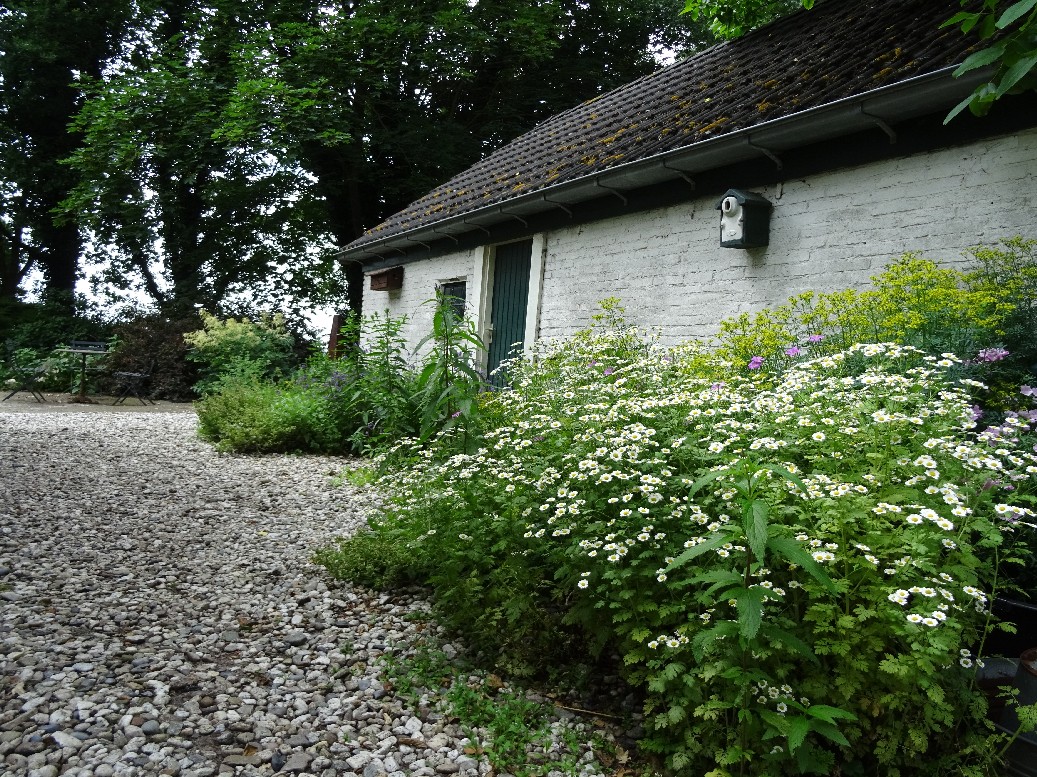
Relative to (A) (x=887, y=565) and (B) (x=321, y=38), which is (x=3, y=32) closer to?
(B) (x=321, y=38)

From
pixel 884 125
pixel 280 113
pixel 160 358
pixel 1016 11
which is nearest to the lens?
pixel 1016 11

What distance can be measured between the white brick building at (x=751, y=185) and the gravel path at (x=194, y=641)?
3.35 m

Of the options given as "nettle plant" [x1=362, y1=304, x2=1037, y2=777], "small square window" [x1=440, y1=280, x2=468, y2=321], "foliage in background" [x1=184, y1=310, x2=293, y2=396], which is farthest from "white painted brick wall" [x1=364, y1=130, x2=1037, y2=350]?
"foliage in background" [x1=184, y1=310, x2=293, y2=396]

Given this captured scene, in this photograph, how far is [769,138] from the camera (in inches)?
198

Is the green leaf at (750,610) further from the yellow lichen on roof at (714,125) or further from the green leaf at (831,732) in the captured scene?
the yellow lichen on roof at (714,125)

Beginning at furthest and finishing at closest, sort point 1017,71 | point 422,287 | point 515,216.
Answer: point 422,287, point 515,216, point 1017,71

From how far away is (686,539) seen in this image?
93.4 inches

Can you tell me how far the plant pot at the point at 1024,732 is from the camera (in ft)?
6.50

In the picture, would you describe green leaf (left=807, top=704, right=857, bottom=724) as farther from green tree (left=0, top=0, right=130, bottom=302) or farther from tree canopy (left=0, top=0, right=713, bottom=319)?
green tree (left=0, top=0, right=130, bottom=302)

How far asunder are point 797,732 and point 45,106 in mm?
22294

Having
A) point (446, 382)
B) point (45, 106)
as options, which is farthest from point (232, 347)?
point (45, 106)

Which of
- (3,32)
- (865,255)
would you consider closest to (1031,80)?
(865,255)

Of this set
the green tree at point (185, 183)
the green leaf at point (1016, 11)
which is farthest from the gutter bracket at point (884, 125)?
the green tree at point (185, 183)

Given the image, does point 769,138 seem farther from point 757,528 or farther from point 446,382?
point 757,528
